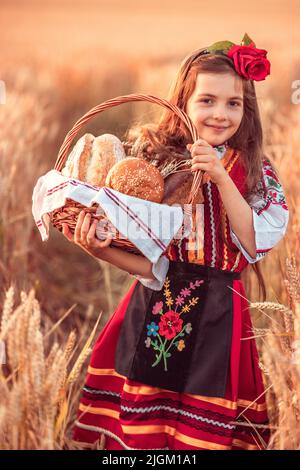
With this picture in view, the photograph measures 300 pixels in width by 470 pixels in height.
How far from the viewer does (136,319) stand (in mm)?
1650

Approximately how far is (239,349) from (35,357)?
1.88 feet

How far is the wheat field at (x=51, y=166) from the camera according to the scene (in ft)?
4.33

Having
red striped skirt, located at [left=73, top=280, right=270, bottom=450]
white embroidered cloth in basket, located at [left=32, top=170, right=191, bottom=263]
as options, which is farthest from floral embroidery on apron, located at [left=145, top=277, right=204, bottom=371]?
white embroidered cloth in basket, located at [left=32, top=170, right=191, bottom=263]

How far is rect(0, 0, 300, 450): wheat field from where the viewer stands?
1.32 metres

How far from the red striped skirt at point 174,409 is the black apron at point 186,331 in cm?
3

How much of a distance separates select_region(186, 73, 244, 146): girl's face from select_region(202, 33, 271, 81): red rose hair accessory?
0.12ft

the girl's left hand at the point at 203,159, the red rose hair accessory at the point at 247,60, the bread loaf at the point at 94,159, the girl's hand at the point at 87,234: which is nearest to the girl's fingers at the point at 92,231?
the girl's hand at the point at 87,234

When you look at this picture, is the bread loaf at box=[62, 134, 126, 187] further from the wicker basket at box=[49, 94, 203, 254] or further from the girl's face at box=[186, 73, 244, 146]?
the girl's face at box=[186, 73, 244, 146]

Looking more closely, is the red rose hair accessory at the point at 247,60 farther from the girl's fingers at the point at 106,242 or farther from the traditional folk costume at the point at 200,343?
the girl's fingers at the point at 106,242

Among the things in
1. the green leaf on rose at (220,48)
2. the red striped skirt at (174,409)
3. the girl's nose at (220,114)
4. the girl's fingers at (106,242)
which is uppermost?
the green leaf on rose at (220,48)

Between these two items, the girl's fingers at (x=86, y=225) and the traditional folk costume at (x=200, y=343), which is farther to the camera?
the traditional folk costume at (x=200, y=343)

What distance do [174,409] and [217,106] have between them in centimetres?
83

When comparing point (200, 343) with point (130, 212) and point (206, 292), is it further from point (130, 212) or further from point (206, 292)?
point (130, 212)

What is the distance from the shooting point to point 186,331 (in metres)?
1.58
